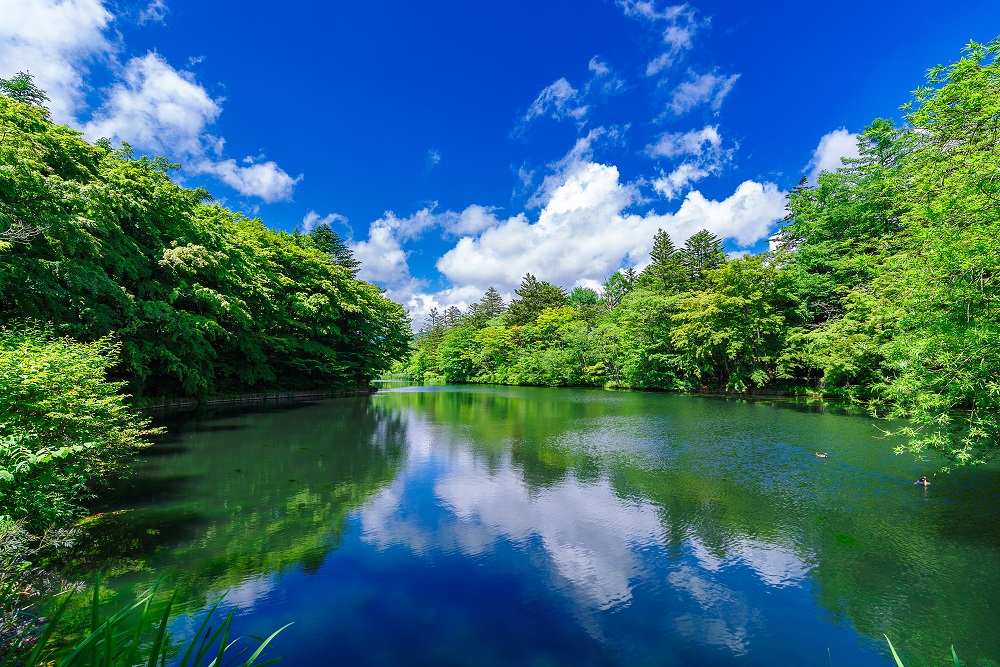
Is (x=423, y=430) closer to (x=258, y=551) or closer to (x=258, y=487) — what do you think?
(x=258, y=487)

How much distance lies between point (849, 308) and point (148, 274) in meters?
27.0

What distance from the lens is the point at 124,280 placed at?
13648 millimetres

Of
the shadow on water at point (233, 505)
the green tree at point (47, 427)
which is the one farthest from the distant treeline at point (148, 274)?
the shadow on water at point (233, 505)

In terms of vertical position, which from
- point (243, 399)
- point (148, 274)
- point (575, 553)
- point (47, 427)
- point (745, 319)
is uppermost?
point (745, 319)

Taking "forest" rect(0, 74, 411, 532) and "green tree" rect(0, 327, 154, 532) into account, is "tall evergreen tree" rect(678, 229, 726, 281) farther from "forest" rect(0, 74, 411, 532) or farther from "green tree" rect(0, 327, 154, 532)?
"green tree" rect(0, 327, 154, 532)

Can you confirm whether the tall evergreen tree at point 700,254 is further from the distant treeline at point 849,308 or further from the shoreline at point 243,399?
the shoreline at point 243,399

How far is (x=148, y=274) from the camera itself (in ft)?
43.7

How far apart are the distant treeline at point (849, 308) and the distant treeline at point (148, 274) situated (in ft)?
41.1

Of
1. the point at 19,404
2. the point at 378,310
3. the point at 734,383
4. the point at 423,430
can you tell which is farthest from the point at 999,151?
the point at 378,310

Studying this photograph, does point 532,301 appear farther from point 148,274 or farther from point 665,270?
point 148,274

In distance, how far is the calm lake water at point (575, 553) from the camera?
3596mm

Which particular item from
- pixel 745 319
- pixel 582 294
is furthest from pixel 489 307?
pixel 745 319

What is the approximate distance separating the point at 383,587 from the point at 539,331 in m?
36.8

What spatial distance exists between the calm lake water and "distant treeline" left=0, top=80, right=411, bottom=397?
4.15 metres
